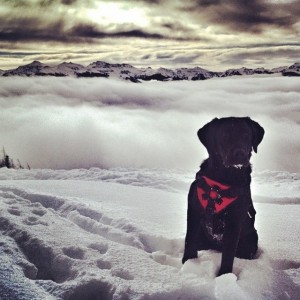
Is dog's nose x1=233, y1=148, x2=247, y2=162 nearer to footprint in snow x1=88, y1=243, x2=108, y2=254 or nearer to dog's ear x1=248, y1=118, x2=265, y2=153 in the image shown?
dog's ear x1=248, y1=118, x2=265, y2=153

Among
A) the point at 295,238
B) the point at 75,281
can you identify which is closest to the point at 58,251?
the point at 75,281

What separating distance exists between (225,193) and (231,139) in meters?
0.51

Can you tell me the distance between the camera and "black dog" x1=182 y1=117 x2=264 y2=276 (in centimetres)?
359

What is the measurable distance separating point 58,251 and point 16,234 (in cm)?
67

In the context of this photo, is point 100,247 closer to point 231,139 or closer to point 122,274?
point 122,274

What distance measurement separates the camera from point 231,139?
3764mm

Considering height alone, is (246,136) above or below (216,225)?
above

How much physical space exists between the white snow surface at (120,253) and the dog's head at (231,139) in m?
0.99

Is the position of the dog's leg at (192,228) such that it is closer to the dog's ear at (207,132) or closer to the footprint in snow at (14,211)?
the dog's ear at (207,132)

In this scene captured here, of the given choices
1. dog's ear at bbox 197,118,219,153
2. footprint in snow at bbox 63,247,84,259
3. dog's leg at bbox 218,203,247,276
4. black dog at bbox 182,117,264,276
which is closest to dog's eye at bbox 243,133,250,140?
black dog at bbox 182,117,264,276

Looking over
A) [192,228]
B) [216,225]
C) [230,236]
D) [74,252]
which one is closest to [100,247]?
[74,252]

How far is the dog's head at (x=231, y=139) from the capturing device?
3652mm

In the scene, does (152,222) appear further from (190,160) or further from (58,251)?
(190,160)

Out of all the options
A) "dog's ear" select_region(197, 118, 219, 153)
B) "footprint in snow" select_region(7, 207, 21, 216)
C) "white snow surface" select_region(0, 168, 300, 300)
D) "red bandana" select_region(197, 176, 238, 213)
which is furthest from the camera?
"footprint in snow" select_region(7, 207, 21, 216)
